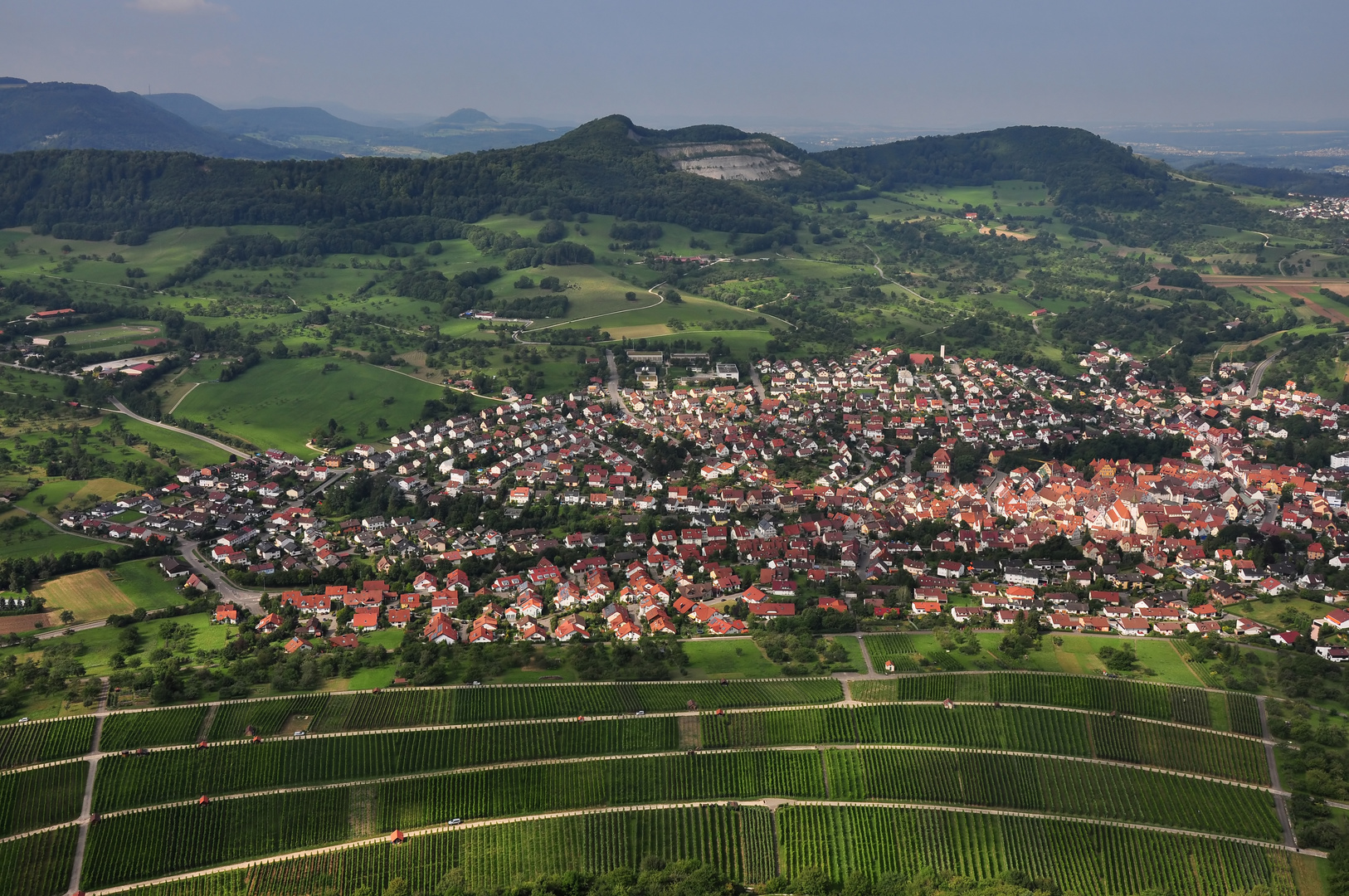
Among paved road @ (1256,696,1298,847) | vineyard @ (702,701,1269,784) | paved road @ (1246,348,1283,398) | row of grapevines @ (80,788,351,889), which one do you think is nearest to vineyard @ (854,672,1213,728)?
vineyard @ (702,701,1269,784)

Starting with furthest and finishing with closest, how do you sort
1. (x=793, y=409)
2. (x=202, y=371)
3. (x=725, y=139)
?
(x=725, y=139)
(x=202, y=371)
(x=793, y=409)

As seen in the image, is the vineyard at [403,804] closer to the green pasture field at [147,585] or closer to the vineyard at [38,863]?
the vineyard at [38,863]

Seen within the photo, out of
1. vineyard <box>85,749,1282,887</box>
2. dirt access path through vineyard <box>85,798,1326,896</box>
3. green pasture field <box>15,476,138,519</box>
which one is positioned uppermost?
green pasture field <box>15,476,138,519</box>

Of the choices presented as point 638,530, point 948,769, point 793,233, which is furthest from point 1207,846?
point 793,233

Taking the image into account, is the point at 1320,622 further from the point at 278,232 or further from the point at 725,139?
the point at 725,139

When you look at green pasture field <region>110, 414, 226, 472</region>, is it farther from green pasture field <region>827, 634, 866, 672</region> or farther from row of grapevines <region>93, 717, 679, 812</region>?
green pasture field <region>827, 634, 866, 672</region>

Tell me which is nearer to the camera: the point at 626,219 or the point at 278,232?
the point at 278,232

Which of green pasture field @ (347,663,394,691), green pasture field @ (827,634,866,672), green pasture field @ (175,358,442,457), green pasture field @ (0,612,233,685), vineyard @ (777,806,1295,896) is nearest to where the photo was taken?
vineyard @ (777,806,1295,896)
